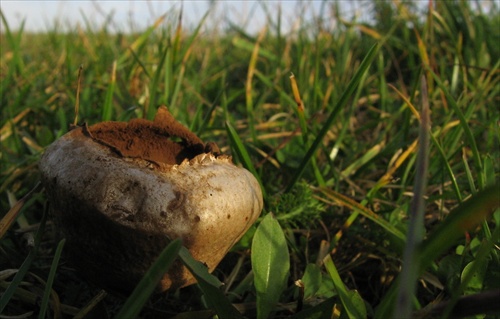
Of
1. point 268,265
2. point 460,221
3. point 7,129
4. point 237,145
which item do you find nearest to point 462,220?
point 460,221

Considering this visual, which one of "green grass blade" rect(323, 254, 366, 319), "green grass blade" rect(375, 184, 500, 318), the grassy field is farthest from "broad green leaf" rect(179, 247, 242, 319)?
"green grass blade" rect(375, 184, 500, 318)

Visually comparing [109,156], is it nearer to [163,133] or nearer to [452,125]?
[163,133]

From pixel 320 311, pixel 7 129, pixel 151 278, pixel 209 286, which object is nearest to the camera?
pixel 151 278

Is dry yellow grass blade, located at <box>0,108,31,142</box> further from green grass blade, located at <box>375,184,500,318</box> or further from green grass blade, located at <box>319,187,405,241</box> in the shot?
green grass blade, located at <box>375,184,500,318</box>

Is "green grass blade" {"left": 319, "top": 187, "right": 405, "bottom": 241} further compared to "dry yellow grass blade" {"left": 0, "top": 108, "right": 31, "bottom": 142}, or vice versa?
"dry yellow grass blade" {"left": 0, "top": 108, "right": 31, "bottom": 142}

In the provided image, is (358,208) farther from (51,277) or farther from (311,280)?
(51,277)
